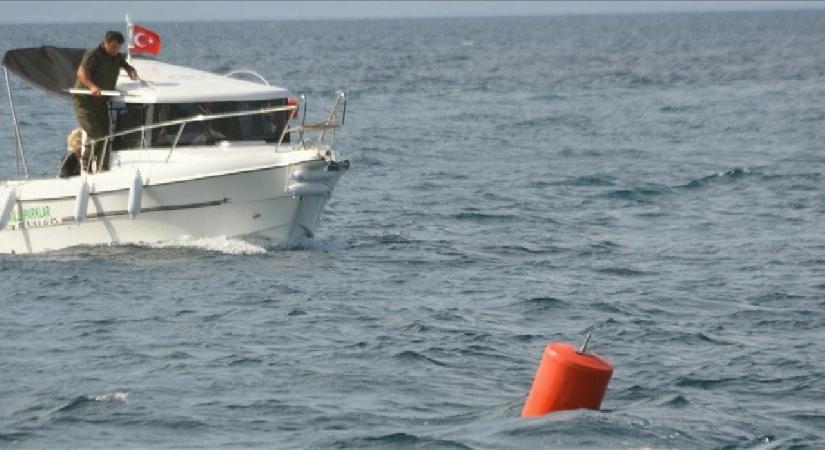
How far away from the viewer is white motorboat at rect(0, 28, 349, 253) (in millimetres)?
19938

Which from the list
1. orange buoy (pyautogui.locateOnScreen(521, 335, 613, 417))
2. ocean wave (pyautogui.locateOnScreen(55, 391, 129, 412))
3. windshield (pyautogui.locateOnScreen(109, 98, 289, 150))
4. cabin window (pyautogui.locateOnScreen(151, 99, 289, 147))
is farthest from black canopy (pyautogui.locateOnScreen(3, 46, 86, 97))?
orange buoy (pyautogui.locateOnScreen(521, 335, 613, 417))

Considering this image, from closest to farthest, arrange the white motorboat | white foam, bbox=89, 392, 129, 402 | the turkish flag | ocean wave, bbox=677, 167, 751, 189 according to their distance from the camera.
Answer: white foam, bbox=89, 392, 129, 402 < the white motorboat < the turkish flag < ocean wave, bbox=677, 167, 751, 189

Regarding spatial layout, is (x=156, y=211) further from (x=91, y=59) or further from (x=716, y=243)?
(x=716, y=243)

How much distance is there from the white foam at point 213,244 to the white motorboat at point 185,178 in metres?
0.08

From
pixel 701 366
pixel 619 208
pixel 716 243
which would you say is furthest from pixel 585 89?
pixel 701 366

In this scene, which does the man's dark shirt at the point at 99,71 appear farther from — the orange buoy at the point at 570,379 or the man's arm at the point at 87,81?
the orange buoy at the point at 570,379

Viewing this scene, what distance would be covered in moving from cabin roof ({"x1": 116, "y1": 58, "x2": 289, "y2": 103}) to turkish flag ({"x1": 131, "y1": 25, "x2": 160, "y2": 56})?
245mm

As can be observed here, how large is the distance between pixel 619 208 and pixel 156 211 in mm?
9006

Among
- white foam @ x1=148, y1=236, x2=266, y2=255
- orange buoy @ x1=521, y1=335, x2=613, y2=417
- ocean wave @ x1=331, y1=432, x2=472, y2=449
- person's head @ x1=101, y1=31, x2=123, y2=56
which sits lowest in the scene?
white foam @ x1=148, y1=236, x2=266, y2=255

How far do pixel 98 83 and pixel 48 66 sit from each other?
157cm

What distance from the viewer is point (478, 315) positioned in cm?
1722

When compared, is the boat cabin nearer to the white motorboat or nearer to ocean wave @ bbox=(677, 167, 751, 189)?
the white motorboat

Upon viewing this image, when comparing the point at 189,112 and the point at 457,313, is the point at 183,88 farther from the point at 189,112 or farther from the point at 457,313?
the point at 457,313

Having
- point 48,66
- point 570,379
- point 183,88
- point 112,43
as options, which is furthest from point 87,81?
point 570,379
